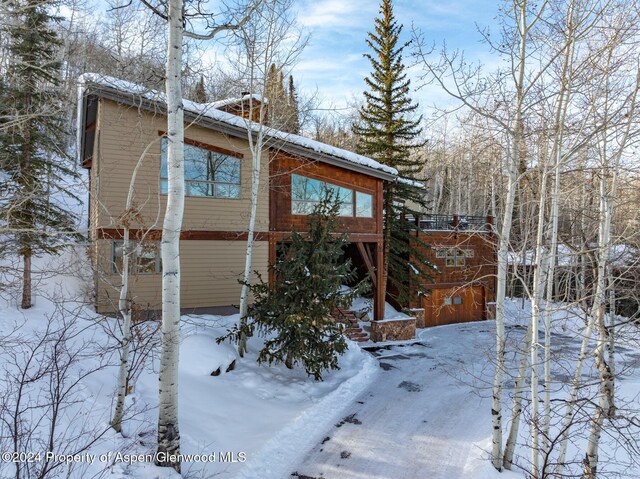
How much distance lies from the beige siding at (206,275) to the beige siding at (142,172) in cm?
59

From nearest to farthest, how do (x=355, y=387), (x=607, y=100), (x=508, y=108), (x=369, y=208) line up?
(x=607, y=100) < (x=508, y=108) < (x=355, y=387) < (x=369, y=208)

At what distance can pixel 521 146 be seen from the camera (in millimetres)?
6598

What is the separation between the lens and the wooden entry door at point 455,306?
62.5 feet

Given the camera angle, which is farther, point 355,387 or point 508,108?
point 355,387

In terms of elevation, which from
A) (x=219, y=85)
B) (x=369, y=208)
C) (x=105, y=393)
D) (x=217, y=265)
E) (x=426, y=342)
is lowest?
(x=426, y=342)

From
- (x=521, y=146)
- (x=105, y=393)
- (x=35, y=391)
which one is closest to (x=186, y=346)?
(x=105, y=393)

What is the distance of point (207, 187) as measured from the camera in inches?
471

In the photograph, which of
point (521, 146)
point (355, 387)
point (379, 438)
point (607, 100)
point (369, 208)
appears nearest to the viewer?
point (607, 100)

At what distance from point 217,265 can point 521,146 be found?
8765 mm

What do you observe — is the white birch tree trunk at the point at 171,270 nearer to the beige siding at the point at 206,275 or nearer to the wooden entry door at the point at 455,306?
the beige siding at the point at 206,275

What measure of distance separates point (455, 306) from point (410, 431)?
1301 centimetres

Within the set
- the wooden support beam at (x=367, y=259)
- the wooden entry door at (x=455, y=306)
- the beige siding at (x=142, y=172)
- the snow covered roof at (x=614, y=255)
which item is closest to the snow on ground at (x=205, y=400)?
the beige siding at (x=142, y=172)

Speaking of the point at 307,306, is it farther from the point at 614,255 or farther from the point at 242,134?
the point at 614,255

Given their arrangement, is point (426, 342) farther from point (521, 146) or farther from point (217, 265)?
point (521, 146)
